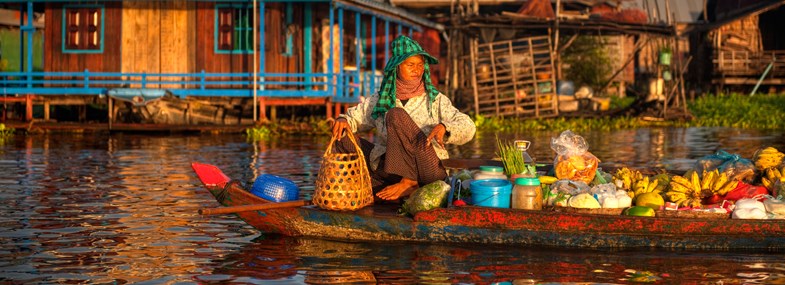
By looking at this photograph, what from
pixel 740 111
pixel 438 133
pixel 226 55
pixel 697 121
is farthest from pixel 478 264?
pixel 740 111

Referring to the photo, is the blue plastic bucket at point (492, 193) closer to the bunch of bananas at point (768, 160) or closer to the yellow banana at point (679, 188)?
the yellow banana at point (679, 188)

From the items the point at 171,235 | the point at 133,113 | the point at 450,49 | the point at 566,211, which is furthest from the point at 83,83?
the point at 566,211

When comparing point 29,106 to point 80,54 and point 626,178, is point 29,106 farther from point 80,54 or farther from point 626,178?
point 626,178

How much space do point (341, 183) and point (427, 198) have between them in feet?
1.94

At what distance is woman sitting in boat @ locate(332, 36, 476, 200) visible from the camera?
334 inches

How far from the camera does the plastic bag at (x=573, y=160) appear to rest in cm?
888

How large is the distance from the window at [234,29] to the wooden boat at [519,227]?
1554cm

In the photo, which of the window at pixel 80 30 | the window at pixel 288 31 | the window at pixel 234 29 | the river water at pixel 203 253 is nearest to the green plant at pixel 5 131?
the window at pixel 80 30

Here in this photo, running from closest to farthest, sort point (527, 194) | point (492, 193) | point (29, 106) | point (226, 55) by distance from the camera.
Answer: point (527, 194), point (492, 193), point (29, 106), point (226, 55)

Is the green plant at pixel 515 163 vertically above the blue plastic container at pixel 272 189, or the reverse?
the green plant at pixel 515 163

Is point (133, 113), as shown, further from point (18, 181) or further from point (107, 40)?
point (18, 181)

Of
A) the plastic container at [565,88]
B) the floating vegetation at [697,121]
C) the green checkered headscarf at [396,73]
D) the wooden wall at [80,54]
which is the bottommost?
the floating vegetation at [697,121]

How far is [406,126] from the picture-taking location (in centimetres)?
845

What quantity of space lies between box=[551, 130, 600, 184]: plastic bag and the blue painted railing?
13.5 metres
